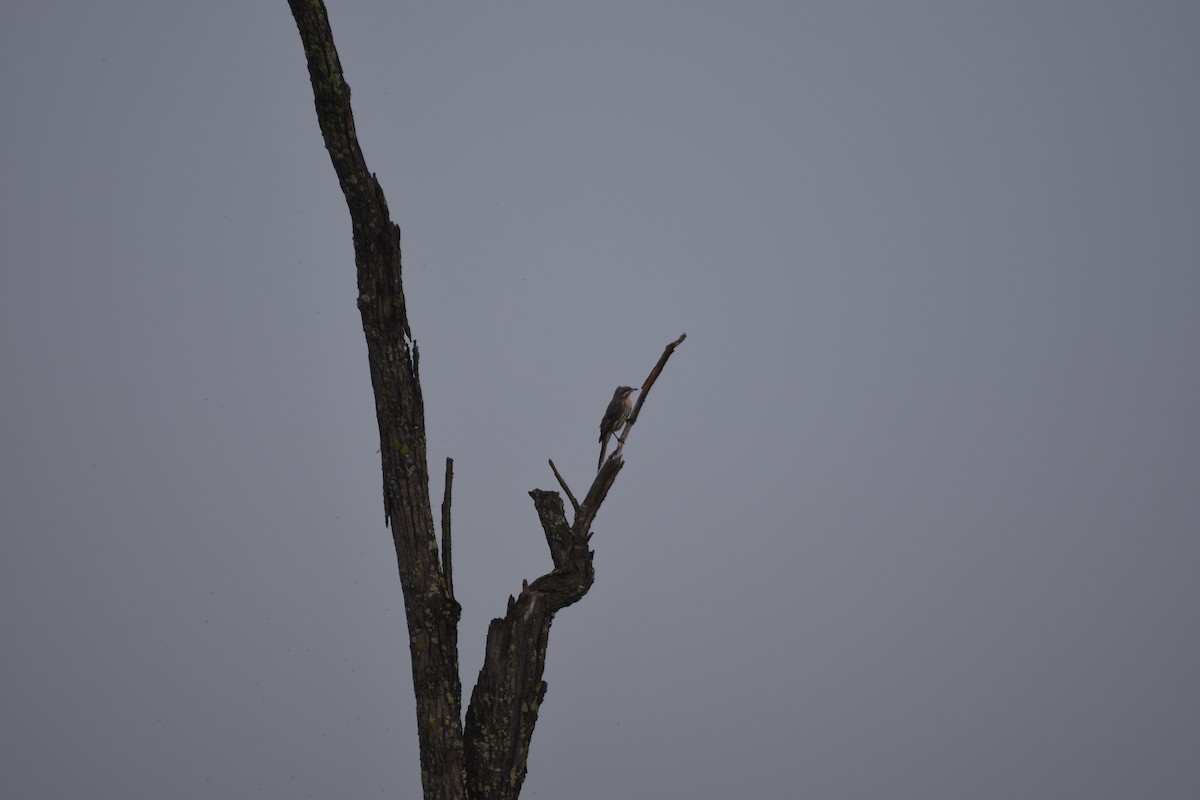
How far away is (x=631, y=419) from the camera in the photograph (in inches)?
149

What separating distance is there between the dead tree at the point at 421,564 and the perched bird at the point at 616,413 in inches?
53.8

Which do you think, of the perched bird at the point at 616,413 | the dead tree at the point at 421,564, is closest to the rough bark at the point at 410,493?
the dead tree at the point at 421,564

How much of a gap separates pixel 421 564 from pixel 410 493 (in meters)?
0.24

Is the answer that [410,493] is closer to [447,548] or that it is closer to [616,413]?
[447,548]

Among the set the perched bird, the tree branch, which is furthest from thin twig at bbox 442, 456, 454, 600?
the perched bird

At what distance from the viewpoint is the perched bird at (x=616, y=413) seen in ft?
15.0

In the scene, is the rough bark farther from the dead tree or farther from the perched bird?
the perched bird

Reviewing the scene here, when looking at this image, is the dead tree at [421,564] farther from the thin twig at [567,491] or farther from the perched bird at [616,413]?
the perched bird at [616,413]

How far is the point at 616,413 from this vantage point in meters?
4.58

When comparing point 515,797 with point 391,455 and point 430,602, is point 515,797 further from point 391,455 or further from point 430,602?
point 391,455

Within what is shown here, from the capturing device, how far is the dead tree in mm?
3109

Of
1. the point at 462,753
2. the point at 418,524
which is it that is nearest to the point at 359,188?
the point at 418,524

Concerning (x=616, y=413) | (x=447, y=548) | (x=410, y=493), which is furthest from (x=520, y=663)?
(x=616, y=413)

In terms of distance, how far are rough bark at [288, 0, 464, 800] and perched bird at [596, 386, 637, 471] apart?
4.80 feet
